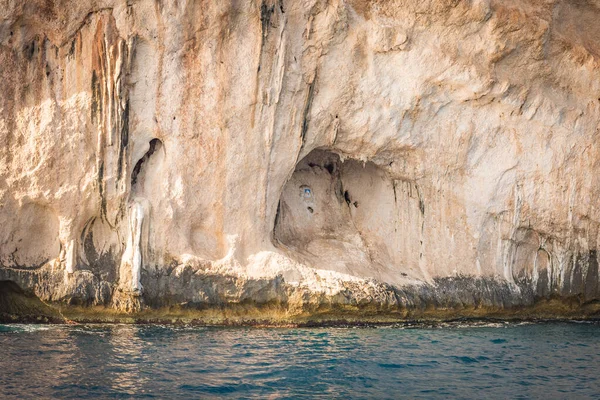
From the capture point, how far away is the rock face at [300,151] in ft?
57.9

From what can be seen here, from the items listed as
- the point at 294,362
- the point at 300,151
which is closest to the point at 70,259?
the point at 300,151

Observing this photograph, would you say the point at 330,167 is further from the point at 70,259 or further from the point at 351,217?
the point at 70,259

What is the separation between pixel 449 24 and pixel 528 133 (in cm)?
327

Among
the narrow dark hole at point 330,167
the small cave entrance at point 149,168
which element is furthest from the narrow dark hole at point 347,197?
Result: the small cave entrance at point 149,168

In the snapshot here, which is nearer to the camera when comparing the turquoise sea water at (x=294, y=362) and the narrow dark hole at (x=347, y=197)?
the turquoise sea water at (x=294, y=362)

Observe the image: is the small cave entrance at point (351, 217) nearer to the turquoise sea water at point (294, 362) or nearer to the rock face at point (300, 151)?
the rock face at point (300, 151)

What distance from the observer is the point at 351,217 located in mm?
21234

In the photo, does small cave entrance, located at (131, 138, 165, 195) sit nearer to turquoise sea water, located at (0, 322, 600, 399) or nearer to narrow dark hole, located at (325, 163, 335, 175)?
turquoise sea water, located at (0, 322, 600, 399)

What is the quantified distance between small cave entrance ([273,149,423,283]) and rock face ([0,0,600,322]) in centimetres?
5

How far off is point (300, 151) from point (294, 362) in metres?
6.30

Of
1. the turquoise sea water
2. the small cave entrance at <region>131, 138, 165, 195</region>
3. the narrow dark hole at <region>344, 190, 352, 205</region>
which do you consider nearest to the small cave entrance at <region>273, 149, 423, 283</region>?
the narrow dark hole at <region>344, 190, 352, 205</region>

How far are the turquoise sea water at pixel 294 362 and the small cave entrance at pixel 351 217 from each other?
2.41 meters

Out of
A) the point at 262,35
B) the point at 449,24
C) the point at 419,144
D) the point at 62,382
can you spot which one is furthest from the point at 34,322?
the point at 449,24

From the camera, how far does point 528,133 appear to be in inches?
787
